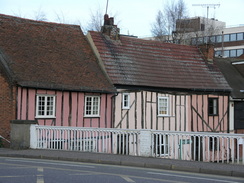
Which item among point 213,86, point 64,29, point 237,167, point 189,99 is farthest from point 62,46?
point 237,167

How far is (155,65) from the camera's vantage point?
30.4 meters

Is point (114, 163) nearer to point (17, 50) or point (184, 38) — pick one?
point (17, 50)

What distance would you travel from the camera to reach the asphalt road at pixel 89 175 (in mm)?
10324

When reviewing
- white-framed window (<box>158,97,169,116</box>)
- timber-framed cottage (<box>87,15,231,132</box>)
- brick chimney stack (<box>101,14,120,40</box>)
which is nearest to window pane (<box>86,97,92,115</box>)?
timber-framed cottage (<box>87,15,231,132</box>)

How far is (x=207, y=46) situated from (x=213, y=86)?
4056mm

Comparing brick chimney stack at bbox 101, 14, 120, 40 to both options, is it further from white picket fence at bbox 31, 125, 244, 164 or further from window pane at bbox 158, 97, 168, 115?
white picket fence at bbox 31, 125, 244, 164

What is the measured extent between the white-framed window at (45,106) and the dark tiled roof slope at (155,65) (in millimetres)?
4830

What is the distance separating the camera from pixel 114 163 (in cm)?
1436

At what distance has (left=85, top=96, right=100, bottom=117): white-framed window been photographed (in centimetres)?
2481

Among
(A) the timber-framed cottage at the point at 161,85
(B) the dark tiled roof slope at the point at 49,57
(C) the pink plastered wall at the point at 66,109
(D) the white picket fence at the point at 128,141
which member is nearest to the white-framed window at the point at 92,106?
(C) the pink plastered wall at the point at 66,109

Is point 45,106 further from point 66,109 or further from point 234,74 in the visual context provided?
point 234,74

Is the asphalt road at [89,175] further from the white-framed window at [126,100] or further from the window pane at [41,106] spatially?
the white-framed window at [126,100]

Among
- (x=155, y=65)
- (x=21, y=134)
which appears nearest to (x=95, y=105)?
(x=155, y=65)

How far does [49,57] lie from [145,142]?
1126 centimetres
